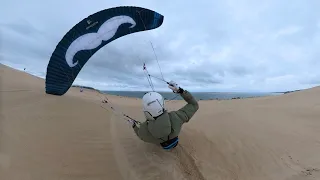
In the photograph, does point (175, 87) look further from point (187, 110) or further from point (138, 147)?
point (138, 147)

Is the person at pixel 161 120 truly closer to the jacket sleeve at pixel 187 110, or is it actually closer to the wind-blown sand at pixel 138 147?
the jacket sleeve at pixel 187 110

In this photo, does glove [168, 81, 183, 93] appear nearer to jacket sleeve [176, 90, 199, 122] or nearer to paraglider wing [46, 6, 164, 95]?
jacket sleeve [176, 90, 199, 122]

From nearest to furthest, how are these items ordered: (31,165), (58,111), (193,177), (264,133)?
(31,165) < (193,177) < (264,133) < (58,111)

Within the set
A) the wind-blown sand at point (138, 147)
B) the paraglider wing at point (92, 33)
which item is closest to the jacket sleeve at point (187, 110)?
the wind-blown sand at point (138, 147)

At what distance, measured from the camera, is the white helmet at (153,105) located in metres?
4.93

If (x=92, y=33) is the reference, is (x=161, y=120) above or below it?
below

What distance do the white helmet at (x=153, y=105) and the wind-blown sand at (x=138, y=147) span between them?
4.46 ft

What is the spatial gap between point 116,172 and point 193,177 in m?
1.77

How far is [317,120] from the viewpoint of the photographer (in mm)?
8469

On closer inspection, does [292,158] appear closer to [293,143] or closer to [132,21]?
[293,143]

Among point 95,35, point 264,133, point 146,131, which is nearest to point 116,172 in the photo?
point 146,131

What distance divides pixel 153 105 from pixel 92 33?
16.5 feet

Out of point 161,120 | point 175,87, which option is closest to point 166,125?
point 161,120

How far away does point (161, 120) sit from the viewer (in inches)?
192
